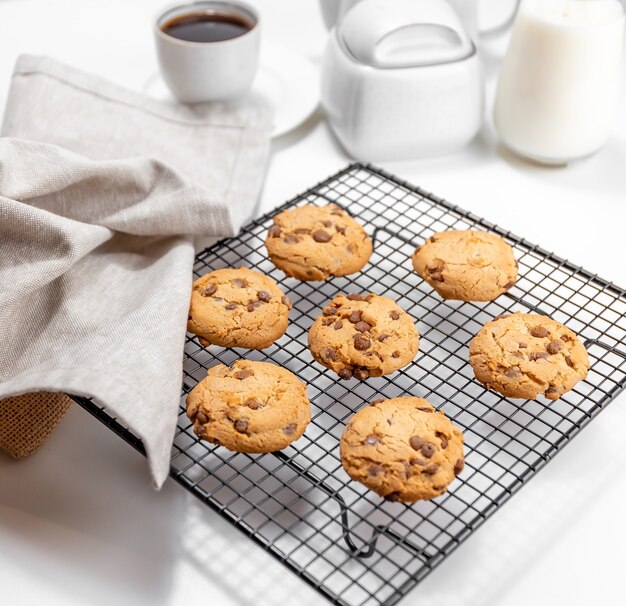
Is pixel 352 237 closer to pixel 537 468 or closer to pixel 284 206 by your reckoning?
pixel 284 206

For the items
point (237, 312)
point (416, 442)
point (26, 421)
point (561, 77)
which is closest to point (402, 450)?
point (416, 442)

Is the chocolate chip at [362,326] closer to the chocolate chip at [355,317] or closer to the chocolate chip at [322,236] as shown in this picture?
the chocolate chip at [355,317]

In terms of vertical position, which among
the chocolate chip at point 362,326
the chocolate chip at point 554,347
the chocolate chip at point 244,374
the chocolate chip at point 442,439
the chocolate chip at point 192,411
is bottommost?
the chocolate chip at point 192,411

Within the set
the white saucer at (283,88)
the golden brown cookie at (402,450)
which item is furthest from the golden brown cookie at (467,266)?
the white saucer at (283,88)

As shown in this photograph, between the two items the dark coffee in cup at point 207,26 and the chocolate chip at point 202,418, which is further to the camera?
the dark coffee in cup at point 207,26

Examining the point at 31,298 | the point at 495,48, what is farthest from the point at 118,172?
the point at 495,48

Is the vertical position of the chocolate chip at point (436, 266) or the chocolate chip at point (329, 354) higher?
the chocolate chip at point (436, 266)
